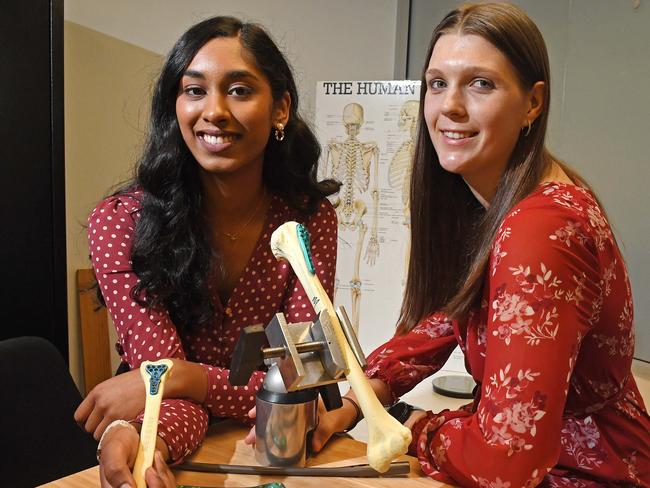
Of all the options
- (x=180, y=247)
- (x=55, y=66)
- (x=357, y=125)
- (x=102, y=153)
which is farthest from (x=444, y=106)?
(x=357, y=125)

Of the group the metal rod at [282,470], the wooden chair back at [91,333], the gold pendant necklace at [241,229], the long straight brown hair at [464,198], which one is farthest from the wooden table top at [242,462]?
the wooden chair back at [91,333]

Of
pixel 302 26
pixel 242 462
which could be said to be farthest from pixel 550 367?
pixel 302 26

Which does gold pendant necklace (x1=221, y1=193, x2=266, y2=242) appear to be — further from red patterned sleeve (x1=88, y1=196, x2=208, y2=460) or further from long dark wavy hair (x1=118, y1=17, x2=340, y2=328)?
red patterned sleeve (x1=88, y1=196, x2=208, y2=460)

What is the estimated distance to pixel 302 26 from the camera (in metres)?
3.92

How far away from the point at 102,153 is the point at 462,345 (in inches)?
82.7

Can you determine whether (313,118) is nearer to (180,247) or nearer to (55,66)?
(55,66)

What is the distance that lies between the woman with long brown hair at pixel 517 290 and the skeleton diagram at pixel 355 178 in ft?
6.82

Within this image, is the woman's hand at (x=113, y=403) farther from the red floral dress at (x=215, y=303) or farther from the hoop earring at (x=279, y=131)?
the hoop earring at (x=279, y=131)

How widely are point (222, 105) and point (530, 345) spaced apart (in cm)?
84

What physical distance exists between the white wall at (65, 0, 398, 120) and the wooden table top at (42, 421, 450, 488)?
1.99m

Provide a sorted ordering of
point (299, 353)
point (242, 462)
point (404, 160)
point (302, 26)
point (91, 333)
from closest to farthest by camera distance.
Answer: point (299, 353) → point (242, 462) → point (91, 333) → point (404, 160) → point (302, 26)

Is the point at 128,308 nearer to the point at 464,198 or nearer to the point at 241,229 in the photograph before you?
the point at 241,229

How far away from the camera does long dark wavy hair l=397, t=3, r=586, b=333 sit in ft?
3.65

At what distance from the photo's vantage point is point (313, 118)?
148 inches
